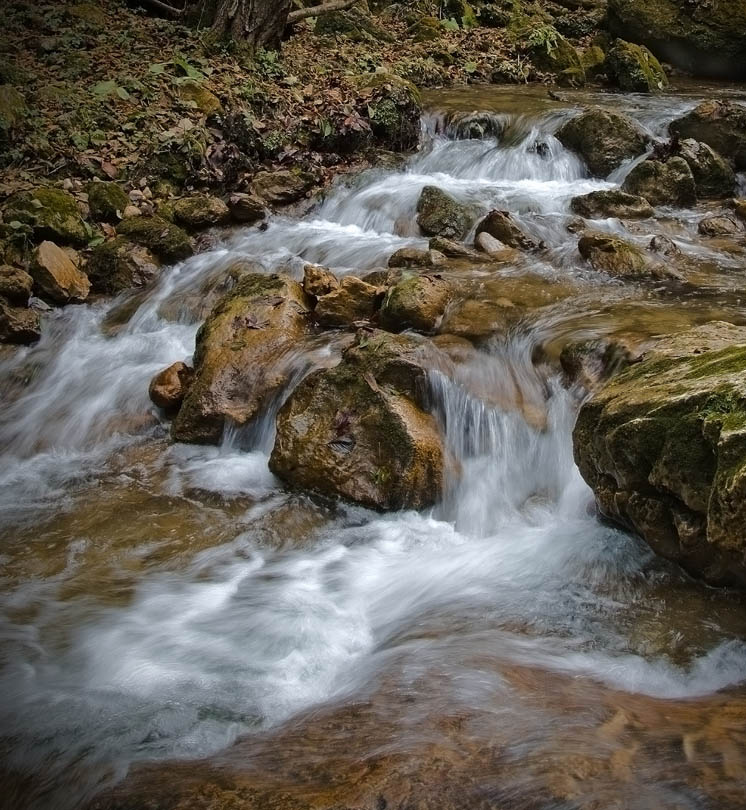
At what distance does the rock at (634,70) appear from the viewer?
14.5 m

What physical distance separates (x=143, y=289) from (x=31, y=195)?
187cm

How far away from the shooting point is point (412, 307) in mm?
5871

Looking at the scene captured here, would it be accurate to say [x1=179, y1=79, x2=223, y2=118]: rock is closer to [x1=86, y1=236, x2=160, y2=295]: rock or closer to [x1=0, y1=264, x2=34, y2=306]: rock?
[x1=86, y1=236, x2=160, y2=295]: rock

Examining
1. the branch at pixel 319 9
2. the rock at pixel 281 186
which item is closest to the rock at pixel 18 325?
the rock at pixel 281 186

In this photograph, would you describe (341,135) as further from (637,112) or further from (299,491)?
(299,491)

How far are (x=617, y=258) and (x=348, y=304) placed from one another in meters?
3.01

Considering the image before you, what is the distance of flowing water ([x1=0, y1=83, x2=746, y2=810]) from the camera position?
2291mm

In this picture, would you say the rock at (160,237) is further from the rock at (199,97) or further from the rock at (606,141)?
the rock at (606,141)

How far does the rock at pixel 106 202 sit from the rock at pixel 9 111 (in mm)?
1445

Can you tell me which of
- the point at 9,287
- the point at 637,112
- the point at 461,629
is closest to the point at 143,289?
the point at 9,287

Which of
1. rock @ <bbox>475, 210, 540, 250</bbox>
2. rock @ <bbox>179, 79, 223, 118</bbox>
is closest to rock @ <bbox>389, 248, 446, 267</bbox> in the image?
rock @ <bbox>475, 210, 540, 250</bbox>

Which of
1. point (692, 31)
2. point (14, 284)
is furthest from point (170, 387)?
point (692, 31)

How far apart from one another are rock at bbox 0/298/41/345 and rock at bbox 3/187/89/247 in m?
1.20

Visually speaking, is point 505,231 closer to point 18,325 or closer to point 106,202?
point 106,202
